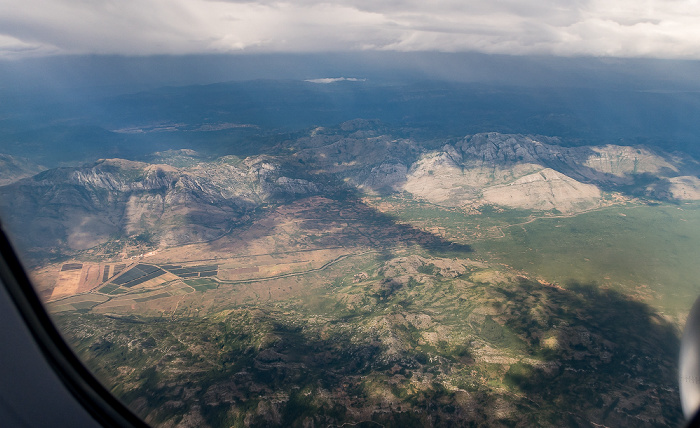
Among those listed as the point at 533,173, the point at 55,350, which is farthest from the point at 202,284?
the point at 533,173

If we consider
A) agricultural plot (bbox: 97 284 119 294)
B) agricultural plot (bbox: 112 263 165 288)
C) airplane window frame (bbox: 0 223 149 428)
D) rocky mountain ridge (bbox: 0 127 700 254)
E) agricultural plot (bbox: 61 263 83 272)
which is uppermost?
airplane window frame (bbox: 0 223 149 428)

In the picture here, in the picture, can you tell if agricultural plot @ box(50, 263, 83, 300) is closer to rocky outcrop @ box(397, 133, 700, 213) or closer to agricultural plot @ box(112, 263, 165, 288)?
agricultural plot @ box(112, 263, 165, 288)

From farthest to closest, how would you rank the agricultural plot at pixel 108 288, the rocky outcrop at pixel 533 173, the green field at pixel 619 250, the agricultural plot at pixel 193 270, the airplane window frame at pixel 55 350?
the rocky outcrop at pixel 533 173
the agricultural plot at pixel 193 270
the green field at pixel 619 250
the agricultural plot at pixel 108 288
the airplane window frame at pixel 55 350

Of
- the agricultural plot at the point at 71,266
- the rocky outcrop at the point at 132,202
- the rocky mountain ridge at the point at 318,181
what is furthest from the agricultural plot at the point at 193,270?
the agricultural plot at the point at 71,266

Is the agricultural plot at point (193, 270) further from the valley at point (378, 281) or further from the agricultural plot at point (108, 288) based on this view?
the agricultural plot at point (108, 288)

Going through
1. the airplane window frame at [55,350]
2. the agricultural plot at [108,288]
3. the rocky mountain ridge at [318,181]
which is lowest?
the agricultural plot at [108,288]

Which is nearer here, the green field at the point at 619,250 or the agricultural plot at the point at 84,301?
the agricultural plot at the point at 84,301

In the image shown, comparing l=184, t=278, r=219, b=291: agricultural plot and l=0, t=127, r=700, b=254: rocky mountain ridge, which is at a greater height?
l=0, t=127, r=700, b=254: rocky mountain ridge

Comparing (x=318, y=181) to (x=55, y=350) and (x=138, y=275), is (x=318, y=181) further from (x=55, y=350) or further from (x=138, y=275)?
(x=55, y=350)

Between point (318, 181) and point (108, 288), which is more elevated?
point (318, 181)

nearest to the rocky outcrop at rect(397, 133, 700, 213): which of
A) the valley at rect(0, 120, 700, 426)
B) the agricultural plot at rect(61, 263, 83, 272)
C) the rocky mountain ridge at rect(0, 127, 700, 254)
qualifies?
the rocky mountain ridge at rect(0, 127, 700, 254)

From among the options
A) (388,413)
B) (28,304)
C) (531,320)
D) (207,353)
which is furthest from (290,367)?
(28,304)

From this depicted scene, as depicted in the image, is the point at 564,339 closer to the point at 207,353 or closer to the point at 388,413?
the point at 388,413
